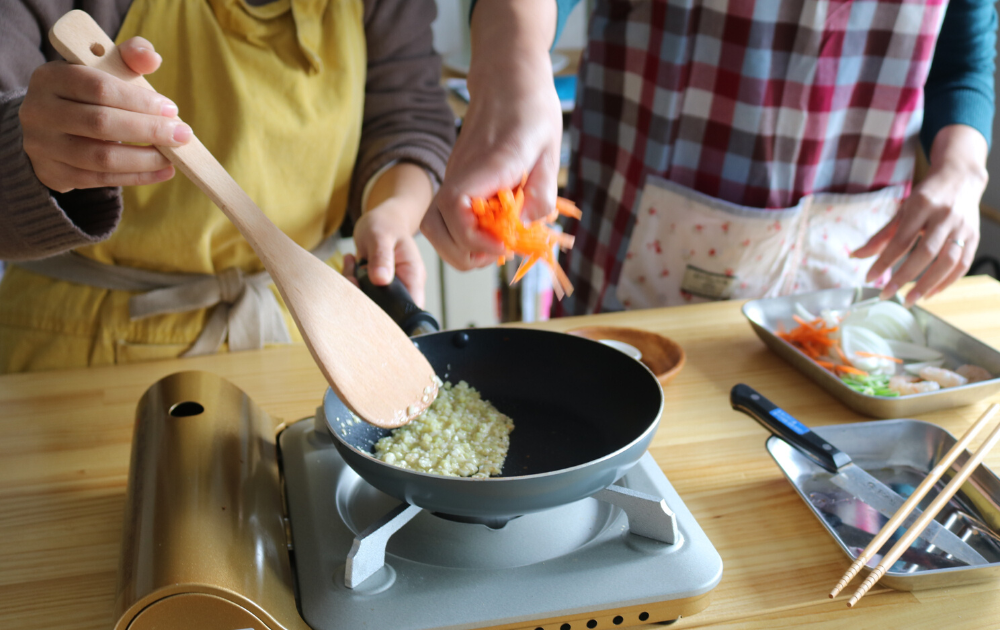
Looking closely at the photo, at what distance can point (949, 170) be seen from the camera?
3.73 ft

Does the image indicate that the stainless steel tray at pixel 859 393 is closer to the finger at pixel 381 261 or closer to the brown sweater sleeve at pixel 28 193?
the finger at pixel 381 261

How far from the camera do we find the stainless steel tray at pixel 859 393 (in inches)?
34.1

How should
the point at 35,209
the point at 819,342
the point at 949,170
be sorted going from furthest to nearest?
the point at 949,170, the point at 819,342, the point at 35,209

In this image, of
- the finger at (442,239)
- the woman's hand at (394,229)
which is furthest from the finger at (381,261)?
the finger at (442,239)

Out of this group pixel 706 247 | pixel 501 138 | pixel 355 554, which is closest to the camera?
pixel 355 554

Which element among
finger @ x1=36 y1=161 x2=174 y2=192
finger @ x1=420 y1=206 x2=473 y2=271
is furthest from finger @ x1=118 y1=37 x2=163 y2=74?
finger @ x1=420 y1=206 x2=473 y2=271

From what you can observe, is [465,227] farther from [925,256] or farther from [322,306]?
[925,256]

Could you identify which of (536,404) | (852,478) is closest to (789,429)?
(852,478)

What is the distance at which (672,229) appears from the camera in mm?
1285

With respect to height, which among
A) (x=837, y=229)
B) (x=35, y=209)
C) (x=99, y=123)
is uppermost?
(x=99, y=123)

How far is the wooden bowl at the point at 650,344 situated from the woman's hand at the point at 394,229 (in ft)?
0.82

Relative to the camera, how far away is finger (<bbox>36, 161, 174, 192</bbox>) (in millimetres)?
727

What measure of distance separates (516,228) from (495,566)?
29 cm

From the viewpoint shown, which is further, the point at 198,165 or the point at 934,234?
the point at 934,234
